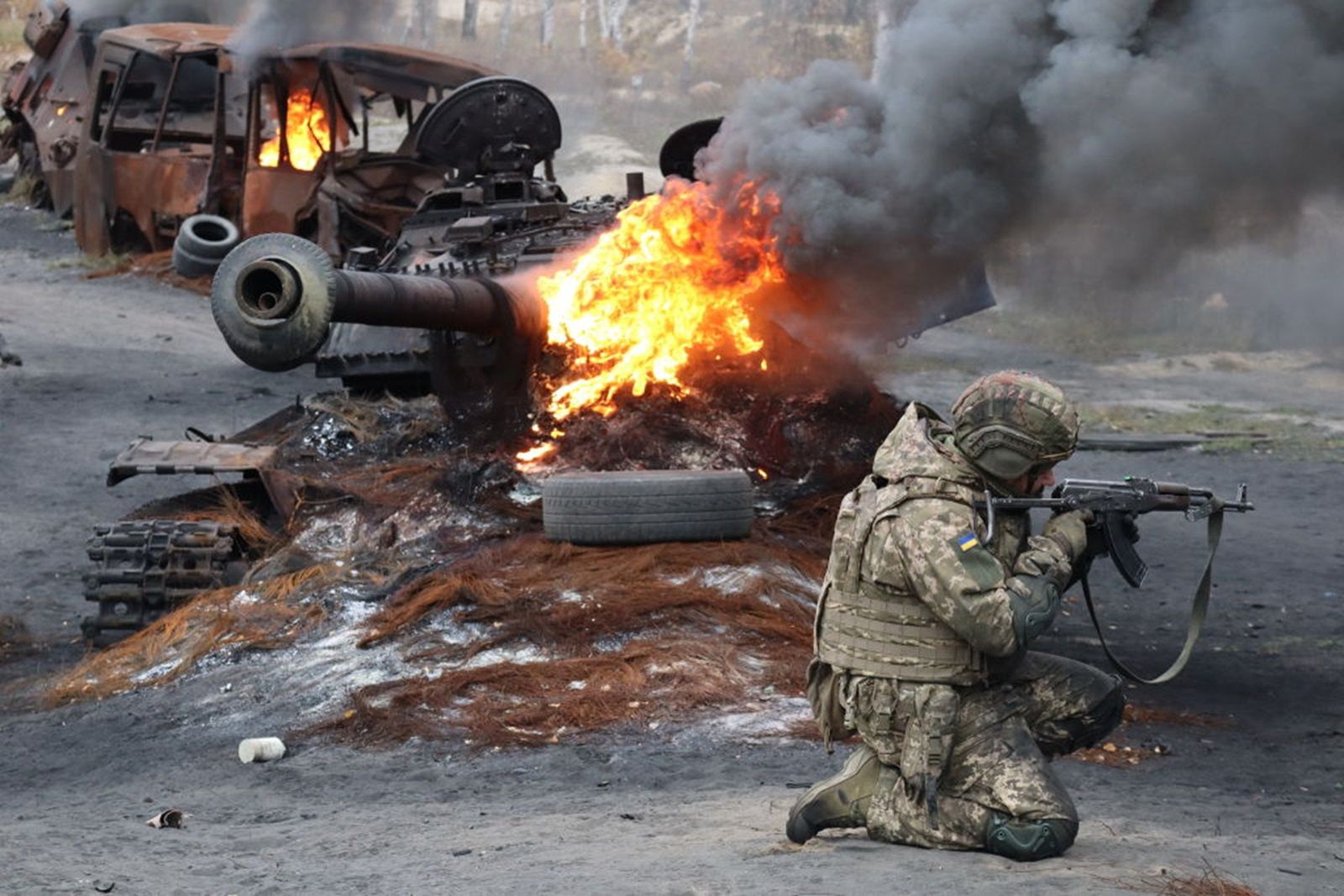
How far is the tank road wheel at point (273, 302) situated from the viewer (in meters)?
7.79

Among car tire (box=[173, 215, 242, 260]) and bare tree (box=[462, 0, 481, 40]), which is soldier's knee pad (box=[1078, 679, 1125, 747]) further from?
bare tree (box=[462, 0, 481, 40])

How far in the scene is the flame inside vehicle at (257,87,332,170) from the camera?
2050cm

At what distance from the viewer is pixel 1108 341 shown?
2192 centimetres

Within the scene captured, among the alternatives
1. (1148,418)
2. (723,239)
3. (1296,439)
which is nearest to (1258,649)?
(723,239)

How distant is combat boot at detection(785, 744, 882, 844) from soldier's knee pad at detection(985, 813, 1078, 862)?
0.44 m

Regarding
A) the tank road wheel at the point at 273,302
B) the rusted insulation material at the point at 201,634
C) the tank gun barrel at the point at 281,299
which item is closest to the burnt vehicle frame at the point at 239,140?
the rusted insulation material at the point at 201,634

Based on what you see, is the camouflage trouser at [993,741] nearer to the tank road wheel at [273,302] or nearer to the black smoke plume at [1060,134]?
the tank road wheel at [273,302]

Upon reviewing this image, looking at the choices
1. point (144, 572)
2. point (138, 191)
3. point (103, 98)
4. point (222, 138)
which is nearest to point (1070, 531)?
point (144, 572)

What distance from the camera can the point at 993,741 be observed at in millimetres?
5406

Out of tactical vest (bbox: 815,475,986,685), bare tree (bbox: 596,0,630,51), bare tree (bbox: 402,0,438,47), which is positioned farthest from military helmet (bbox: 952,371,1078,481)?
bare tree (bbox: 596,0,630,51)

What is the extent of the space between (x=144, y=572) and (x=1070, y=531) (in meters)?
5.34

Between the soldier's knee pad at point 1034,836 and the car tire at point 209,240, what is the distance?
11071mm

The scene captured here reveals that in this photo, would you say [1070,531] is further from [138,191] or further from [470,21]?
[470,21]

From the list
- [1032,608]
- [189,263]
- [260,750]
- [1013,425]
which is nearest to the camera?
[1032,608]
